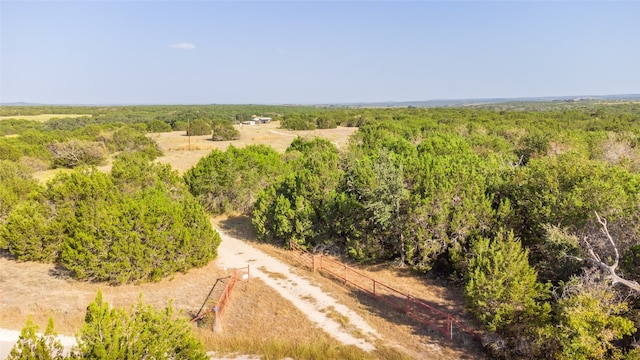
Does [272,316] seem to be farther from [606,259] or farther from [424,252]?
[606,259]

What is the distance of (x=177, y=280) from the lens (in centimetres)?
1702

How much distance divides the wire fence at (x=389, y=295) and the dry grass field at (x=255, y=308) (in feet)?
1.11

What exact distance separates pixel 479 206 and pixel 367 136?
22828mm

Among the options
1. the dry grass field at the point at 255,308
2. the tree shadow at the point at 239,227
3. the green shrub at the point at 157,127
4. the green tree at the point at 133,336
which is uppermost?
the green shrub at the point at 157,127

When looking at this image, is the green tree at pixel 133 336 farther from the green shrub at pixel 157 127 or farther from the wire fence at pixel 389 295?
the green shrub at pixel 157 127

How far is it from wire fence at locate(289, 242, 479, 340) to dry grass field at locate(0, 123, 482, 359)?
339mm

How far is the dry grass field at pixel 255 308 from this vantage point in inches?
473

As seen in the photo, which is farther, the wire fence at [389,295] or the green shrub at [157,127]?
the green shrub at [157,127]

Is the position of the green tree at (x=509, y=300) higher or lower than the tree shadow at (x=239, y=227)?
higher

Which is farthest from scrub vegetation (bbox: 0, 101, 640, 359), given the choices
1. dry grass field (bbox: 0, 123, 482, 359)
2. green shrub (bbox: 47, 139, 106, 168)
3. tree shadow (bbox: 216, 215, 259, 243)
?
green shrub (bbox: 47, 139, 106, 168)

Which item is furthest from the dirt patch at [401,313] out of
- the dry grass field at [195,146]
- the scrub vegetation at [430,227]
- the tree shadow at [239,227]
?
the dry grass field at [195,146]

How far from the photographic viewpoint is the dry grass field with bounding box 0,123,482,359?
1202cm

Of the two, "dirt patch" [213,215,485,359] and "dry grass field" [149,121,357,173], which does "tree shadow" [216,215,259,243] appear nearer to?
"dirt patch" [213,215,485,359]

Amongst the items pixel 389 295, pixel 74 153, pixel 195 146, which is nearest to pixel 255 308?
pixel 389 295
